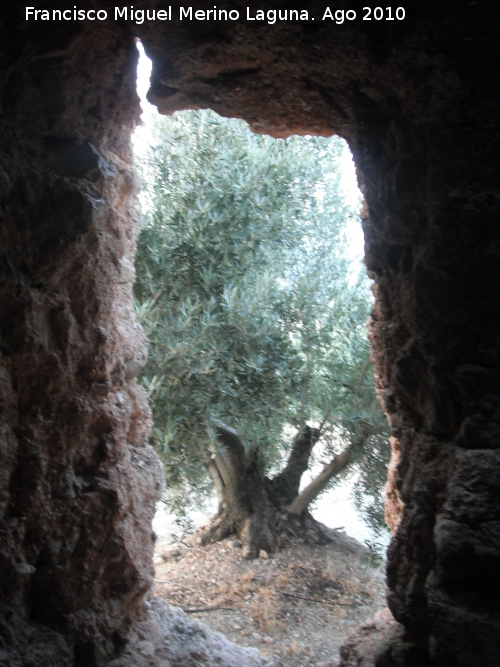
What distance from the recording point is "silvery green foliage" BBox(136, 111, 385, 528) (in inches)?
194

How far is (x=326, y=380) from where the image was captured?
596 centimetres

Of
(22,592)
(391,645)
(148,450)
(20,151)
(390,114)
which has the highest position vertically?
(390,114)

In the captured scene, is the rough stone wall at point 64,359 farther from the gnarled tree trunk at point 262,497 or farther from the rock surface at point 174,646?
the gnarled tree trunk at point 262,497

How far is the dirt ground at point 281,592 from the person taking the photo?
510cm

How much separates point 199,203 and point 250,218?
504mm

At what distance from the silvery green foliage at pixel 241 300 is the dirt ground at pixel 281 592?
0.84 metres

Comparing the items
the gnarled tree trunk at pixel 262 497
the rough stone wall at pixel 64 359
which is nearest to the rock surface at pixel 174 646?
the rough stone wall at pixel 64 359

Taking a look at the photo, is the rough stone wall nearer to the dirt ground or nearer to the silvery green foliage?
the silvery green foliage

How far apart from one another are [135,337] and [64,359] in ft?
1.98

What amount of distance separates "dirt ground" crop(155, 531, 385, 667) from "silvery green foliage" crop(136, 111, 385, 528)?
2.77 ft

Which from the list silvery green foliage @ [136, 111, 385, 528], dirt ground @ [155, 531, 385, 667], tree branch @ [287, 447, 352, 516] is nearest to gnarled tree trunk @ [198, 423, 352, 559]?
tree branch @ [287, 447, 352, 516]

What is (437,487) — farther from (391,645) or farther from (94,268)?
(94,268)

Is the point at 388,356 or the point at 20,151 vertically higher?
the point at 20,151

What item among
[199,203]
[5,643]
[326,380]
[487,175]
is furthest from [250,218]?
[5,643]
